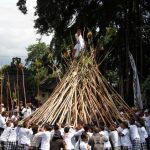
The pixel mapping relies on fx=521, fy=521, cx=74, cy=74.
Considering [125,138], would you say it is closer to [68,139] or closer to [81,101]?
[68,139]

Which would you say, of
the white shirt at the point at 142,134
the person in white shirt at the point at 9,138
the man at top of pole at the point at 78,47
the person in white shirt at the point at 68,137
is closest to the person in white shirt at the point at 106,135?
the person in white shirt at the point at 68,137

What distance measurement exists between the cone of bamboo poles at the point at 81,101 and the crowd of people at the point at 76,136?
1.28ft

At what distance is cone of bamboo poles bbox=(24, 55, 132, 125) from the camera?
15992 millimetres

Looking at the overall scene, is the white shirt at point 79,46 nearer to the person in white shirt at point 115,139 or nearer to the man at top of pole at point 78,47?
the man at top of pole at point 78,47

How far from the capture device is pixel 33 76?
41375mm

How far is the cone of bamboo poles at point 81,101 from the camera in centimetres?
1599

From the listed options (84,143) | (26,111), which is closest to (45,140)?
(84,143)

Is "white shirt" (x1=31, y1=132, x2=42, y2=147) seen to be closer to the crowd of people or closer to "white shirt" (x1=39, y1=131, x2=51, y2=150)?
the crowd of people

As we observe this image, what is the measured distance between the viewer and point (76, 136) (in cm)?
1383

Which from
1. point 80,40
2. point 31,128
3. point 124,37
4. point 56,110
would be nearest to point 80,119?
point 56,110

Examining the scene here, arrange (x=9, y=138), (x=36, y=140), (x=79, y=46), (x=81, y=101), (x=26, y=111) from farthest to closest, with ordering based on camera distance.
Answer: (x=26, y=111)
(x=79, y=46)
(x=81, y=101)
(x=9, y=138)
(x=36, y=140)

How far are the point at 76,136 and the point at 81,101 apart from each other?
275 cm

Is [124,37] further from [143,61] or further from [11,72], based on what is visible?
[11,72]

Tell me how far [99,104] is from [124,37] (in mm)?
10514
